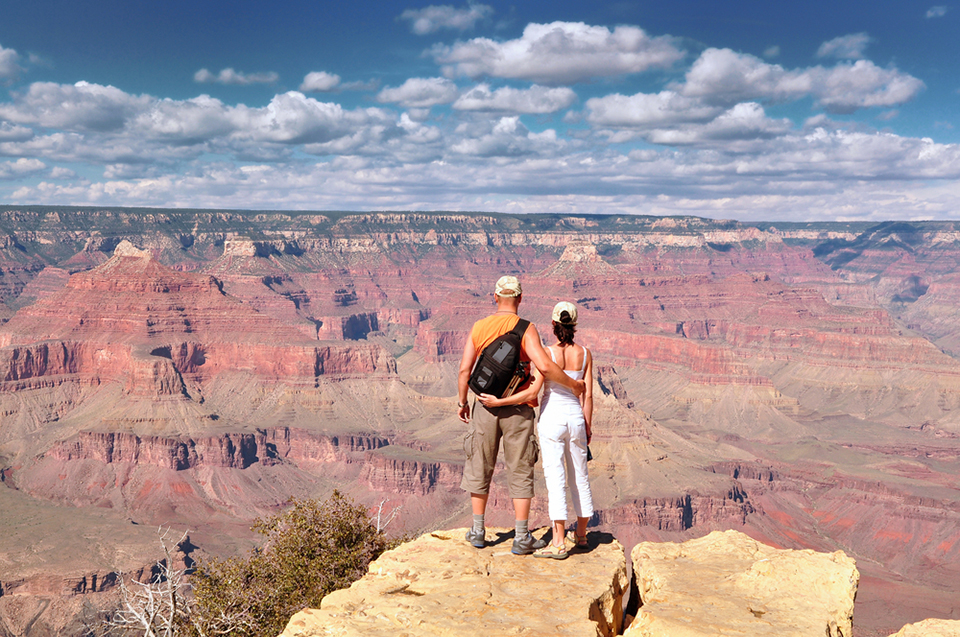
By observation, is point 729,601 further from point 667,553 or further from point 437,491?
point 437,491

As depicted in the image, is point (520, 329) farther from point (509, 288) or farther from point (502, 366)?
point (509, 288)

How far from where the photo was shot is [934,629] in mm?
15102

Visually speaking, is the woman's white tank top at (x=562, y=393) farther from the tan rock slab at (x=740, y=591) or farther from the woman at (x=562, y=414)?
the tan rock slab at (x=740, y=591)

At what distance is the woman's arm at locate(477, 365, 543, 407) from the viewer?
14844 millimetres

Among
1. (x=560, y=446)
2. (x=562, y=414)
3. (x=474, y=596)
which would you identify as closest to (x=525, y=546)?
(x=474, y=596)

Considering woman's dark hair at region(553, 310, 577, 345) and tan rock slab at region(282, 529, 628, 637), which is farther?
woman's dark hair at region(553, 310, 577, 345)

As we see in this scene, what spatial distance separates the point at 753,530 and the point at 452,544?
99509mm

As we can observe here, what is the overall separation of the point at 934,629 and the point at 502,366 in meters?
10.1

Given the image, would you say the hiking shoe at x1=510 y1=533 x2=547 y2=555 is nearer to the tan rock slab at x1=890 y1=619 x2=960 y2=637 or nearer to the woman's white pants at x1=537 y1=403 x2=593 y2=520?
the woman's white pants at x1=537 y1=403 x2=593 y2=520

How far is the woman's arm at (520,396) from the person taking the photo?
48.7 feet

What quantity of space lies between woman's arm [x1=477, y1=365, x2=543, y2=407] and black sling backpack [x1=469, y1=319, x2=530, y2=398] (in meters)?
0.13

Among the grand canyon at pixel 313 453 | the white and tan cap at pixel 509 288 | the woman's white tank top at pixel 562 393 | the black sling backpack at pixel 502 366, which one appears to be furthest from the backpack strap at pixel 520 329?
the grand canyon at pixel 313 453

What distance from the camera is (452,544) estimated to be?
661 inches

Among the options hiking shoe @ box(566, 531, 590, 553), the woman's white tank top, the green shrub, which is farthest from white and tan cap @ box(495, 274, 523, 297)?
the green shrub
